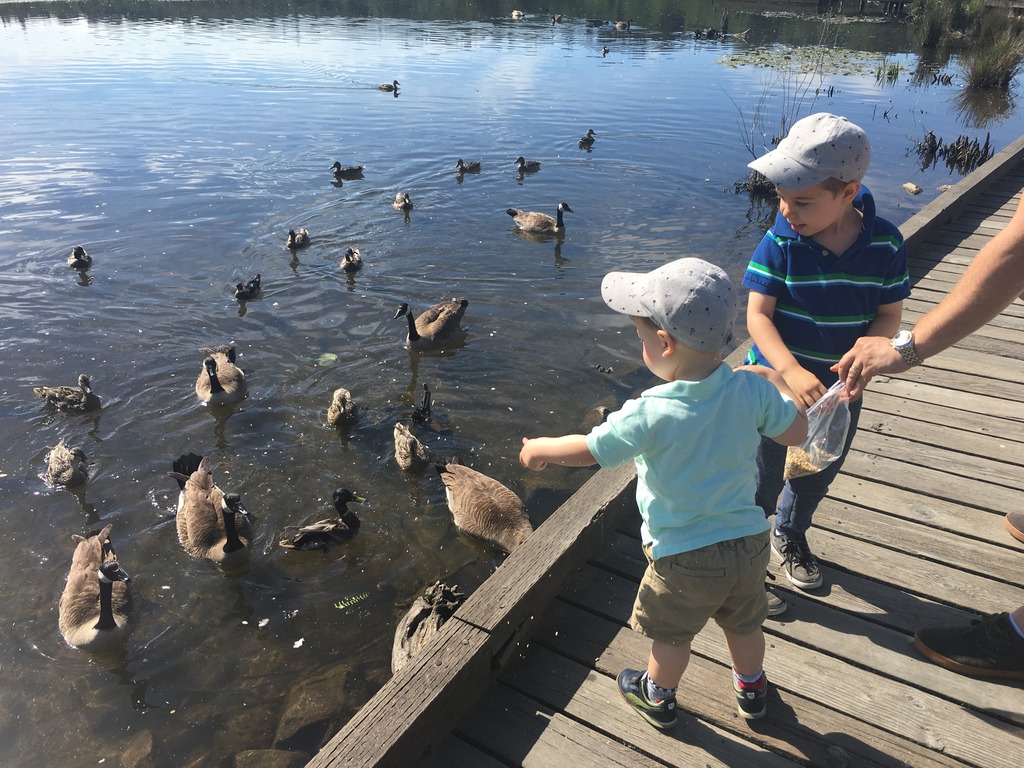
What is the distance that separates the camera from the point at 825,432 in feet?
12.2

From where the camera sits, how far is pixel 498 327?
11055 millimetres

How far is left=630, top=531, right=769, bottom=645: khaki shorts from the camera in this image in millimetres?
2969

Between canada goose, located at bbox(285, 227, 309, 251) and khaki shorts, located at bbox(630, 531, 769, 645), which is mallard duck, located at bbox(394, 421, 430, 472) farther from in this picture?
canada goose, located at bbox(285, 227, 309, 251)

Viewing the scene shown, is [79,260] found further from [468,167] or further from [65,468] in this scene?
[468,167]

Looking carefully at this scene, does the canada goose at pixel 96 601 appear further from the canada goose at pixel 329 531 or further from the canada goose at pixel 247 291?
the canada goose at pixel 247 291

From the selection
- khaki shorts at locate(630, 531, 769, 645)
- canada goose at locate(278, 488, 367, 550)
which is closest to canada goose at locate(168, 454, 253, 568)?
canada goose at locate(278, 488, 367, 550)

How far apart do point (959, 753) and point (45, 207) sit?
18.8 meters

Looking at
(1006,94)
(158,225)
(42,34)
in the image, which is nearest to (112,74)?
(42,34)

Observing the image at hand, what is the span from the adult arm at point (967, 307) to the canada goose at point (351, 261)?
1032 cm

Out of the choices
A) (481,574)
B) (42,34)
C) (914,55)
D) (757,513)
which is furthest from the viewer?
(42,34)

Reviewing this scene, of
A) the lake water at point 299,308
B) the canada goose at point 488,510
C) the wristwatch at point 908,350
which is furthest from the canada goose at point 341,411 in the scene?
the wristwatch at point 908,350

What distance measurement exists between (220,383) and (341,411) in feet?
6.19

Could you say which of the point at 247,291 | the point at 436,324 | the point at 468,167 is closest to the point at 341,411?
the point at 436,324

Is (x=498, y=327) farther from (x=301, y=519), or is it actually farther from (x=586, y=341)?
(x=301, y=519)
